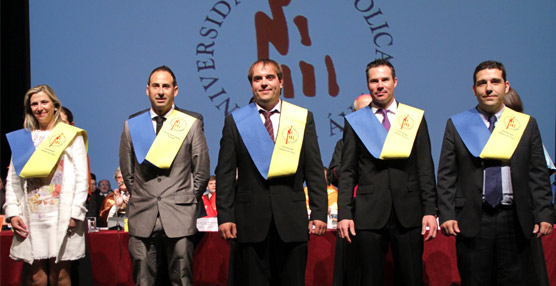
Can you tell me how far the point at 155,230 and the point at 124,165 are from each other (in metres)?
0.41

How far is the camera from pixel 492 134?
272 centimetres

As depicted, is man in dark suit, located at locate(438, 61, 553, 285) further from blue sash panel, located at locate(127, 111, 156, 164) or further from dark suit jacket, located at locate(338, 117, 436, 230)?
blue sash panel, located at locate(127, 111, 156, 164)

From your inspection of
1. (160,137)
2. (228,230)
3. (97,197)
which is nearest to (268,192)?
(228,230)

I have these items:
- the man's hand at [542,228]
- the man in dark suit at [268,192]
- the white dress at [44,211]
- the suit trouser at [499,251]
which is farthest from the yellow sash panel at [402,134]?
the white dress at [44,211]

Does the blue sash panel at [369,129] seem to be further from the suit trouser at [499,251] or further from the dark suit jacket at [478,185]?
the suit trouser at [499,251]

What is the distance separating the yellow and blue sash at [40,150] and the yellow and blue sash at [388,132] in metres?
1.55

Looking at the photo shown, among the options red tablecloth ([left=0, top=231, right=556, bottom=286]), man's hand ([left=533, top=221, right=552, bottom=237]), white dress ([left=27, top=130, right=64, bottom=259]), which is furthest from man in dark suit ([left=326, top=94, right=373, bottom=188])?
white dress ([left=27, top=130, right=64, bottom=259])

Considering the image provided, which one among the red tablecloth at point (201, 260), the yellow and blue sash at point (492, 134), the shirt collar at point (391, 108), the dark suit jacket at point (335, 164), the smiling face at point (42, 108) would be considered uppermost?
the smiling face at point (42, 108)

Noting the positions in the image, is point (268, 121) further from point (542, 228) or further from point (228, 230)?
point (542, 228)

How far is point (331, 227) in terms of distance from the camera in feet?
11.9

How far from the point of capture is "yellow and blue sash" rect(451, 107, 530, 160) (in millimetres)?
2686

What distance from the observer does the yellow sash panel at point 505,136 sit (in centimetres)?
268

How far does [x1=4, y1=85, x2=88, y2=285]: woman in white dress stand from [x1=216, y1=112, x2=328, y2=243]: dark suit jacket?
3.10 ft

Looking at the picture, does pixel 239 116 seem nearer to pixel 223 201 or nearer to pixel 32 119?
pixel 223 201
